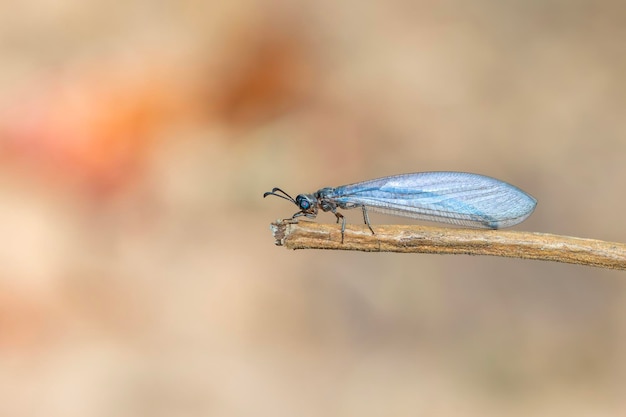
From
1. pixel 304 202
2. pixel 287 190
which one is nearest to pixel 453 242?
pixel 304 202

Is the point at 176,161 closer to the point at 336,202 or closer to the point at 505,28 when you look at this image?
the point at 336,202

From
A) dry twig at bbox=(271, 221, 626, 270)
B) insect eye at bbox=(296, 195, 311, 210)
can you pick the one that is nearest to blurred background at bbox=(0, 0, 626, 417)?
insect eye at bbox=(296, 195, 311, 210)

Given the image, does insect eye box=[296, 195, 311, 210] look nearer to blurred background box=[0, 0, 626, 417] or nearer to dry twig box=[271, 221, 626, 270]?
dry twig box=[271, 221, 626, 270]

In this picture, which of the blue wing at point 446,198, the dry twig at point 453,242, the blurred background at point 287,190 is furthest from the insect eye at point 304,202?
the blurred background at point 287,190

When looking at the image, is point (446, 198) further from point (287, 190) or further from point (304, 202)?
point (287, 190)

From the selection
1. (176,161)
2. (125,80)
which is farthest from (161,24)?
(176,161)

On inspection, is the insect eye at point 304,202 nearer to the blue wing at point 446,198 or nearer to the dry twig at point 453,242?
the blue wing at point 446,198
